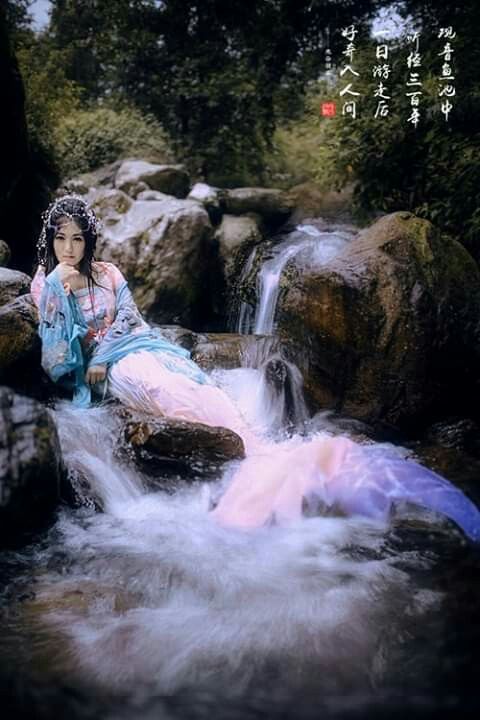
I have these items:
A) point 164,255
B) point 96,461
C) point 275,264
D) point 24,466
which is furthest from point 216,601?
point 275,264

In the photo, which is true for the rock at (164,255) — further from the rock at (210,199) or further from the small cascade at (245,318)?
the rock at (210,199)

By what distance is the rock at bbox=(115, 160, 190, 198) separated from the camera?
9.28 meters

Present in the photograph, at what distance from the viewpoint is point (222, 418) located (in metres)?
4.17

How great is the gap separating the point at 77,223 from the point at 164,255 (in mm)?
2933

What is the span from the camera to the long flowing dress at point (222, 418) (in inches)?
131

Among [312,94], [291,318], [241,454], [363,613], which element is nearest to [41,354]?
[241,454]

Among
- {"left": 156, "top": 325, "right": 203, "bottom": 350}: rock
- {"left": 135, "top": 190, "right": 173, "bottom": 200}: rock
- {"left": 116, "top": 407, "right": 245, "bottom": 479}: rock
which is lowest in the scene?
{"left": 116, "top": 407, "right": 245, "bottom": 479}: rock

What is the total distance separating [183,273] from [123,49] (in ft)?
25.1

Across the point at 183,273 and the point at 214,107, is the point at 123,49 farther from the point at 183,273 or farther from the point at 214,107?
the point at 183,273

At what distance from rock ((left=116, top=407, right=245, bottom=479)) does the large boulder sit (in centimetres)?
179

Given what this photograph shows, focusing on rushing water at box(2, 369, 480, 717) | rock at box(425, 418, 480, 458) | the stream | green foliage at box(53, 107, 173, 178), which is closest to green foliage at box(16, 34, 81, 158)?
green foliage at box(53, 107, 173, 178)

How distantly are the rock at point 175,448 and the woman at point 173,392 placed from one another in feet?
0.70

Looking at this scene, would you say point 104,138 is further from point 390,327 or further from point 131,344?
point 390,327

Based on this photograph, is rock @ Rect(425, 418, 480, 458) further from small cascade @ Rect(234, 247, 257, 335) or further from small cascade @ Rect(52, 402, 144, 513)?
small cascade @ Rect(234, 247, 257, 335)
